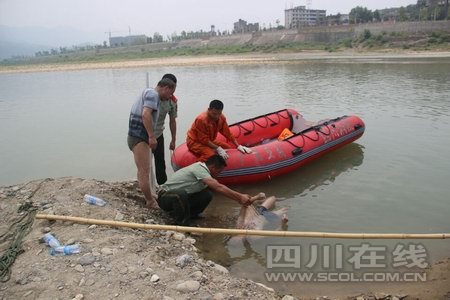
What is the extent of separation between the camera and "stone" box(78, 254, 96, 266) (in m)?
3.37

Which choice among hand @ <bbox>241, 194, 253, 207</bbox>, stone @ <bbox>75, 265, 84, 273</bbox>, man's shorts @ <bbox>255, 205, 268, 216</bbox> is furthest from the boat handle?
stone @ <bbox>75, 265, 84, 273</bbox>

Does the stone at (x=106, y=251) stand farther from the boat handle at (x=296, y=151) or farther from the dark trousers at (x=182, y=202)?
the boat handle at (x=296, y=151)

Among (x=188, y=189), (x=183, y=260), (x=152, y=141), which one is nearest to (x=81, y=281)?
(x=183, y=260)

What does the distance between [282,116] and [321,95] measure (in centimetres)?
684

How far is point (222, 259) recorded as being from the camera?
4289mm

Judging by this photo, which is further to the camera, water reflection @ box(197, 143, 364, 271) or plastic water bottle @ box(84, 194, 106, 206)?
plastic water bottle @ box(84, 194, 106, 206)

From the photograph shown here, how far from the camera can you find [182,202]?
4.50m

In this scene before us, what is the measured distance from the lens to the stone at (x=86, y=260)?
3.37 metres

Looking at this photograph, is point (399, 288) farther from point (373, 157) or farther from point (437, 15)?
point (437, 15)

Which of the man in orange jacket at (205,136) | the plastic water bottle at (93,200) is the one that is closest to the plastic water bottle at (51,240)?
the plastic water bottle at (93,200)

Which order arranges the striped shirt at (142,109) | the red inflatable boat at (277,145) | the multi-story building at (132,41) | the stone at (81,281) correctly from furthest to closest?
the multi-story building at (132,41) < the red inflatable boat at (277,145) < the striped shirt at (142,109) < the stone at (81,281)

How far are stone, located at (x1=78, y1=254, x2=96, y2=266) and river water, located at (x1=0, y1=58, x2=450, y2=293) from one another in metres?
1.30

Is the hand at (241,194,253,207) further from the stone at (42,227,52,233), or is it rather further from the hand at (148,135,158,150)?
the stone at (42,227,52,233)

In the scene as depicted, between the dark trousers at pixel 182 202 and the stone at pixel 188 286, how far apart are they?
145cm
